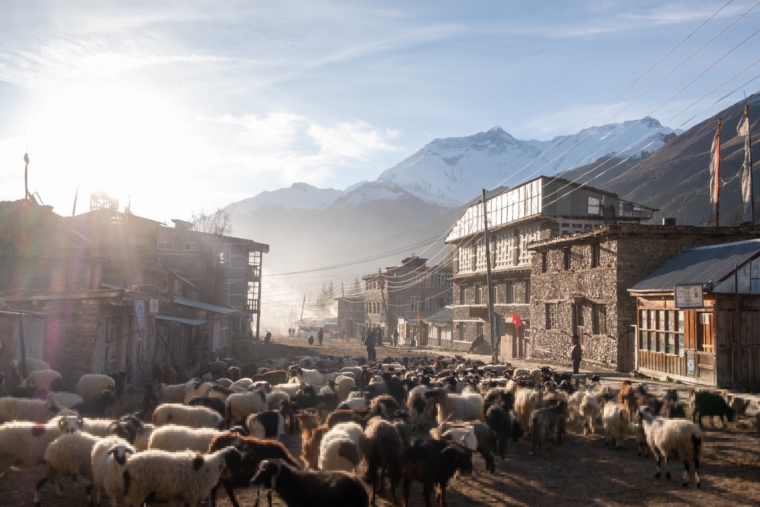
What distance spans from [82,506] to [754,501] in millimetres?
10511

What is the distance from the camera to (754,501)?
10086 millimetres

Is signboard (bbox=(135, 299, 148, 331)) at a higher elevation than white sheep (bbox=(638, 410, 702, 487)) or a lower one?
higher

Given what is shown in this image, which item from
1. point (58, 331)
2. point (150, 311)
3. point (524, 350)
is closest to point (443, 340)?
point (524, 350)

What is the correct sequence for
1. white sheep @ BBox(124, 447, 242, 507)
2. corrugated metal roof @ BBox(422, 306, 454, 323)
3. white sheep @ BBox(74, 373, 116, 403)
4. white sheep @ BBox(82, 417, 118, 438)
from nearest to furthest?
white sheep @ BBox(124, 447, 242, 507) → white sheep @ BBox(82, 417, 118, 438) → white sheep @ BBox(74, 373, 116, 403) → corrugated metal roof @ BBox(422, 306, 454, 323)

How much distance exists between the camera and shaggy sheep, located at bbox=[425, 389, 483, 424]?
50.2 ft

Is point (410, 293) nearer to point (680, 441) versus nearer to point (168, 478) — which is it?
point (680, 441)

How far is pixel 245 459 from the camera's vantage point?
923 centimetres

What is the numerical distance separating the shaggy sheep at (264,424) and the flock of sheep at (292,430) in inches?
1.1

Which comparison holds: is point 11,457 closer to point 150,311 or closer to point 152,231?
point 150,311

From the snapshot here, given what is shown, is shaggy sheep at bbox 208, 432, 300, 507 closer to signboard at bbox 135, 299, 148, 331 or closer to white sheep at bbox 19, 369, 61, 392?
white sheep at bbox 19, 369, 61, 392

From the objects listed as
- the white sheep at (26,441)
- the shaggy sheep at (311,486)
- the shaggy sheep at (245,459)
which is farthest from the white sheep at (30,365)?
the shaggy sheep at (311,486)

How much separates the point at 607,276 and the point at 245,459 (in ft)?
85.1

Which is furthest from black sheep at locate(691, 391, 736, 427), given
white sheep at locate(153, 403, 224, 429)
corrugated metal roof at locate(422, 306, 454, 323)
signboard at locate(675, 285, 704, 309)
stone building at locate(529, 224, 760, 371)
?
corrugated metal roof at locate(422, 306, 454, 323)

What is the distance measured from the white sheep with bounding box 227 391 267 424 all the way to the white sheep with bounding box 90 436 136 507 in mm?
5620
